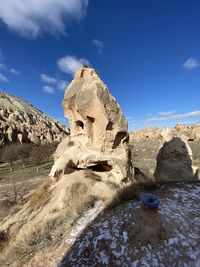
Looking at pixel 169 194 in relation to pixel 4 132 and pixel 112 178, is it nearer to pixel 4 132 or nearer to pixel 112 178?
pixel 112 178

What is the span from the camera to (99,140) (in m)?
11.8

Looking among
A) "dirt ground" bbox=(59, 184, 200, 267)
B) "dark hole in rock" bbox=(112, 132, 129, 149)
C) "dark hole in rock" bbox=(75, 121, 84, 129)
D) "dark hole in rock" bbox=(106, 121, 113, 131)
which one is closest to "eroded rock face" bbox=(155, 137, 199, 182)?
"dark hole in rock" bbox=(112, 132, 129, 149)

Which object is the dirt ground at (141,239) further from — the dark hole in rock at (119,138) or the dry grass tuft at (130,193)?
the dark hole in rock at (119,138)

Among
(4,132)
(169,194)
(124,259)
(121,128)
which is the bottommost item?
(124,259)

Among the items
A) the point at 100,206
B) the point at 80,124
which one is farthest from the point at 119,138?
the point at 100,206

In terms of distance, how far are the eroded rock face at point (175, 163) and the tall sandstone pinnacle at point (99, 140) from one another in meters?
2.46

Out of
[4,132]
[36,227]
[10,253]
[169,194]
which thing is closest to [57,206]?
[36,227]

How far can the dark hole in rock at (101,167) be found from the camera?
464 inches

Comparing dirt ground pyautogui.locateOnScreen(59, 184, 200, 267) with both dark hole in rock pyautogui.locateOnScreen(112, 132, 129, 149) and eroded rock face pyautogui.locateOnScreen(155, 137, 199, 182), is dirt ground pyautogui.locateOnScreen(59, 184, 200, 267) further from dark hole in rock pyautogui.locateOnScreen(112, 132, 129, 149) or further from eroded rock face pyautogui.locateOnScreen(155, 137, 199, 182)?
eroded rock face pyautogui.locateOnScreen(155, 137, 199, 182)

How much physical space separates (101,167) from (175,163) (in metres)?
3.93

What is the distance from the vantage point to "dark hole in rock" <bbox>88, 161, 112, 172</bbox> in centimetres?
1177

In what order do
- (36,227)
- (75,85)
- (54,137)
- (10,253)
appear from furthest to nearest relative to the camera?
1. (54,137)
2. (75,85)
3. (36,227)
4. (10,253)

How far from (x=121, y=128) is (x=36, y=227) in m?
5.33

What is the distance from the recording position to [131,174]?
11.8 m
